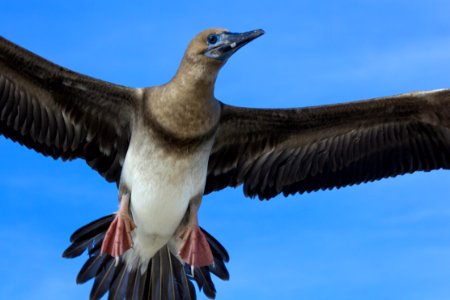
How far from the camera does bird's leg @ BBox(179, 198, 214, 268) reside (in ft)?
37.0

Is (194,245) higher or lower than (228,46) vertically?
lower

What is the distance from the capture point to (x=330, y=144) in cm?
1255

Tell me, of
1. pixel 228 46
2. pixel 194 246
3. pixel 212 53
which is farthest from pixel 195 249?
pixel 228 46

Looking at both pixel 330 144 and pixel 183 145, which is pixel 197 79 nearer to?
pixel 183 145

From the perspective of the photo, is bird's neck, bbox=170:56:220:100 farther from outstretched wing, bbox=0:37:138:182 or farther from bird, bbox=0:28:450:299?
outstretched wing, bbox=0:37:138:182

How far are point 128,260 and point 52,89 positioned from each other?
249 centimetres

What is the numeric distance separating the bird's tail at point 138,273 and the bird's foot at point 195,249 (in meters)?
0.51

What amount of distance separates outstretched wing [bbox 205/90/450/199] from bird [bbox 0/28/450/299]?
0.02 metres

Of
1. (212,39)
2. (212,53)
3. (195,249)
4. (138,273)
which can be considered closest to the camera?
(212,53)

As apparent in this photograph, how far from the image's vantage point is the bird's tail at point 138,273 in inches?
457

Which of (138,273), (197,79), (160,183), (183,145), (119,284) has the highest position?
(197,79)

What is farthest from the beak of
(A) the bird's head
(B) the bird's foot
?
(B) the bird's foot

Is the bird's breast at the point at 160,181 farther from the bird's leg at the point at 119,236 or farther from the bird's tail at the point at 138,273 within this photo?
the bird's tail at the point at 138,273

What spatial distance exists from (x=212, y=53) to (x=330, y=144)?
2.72m
